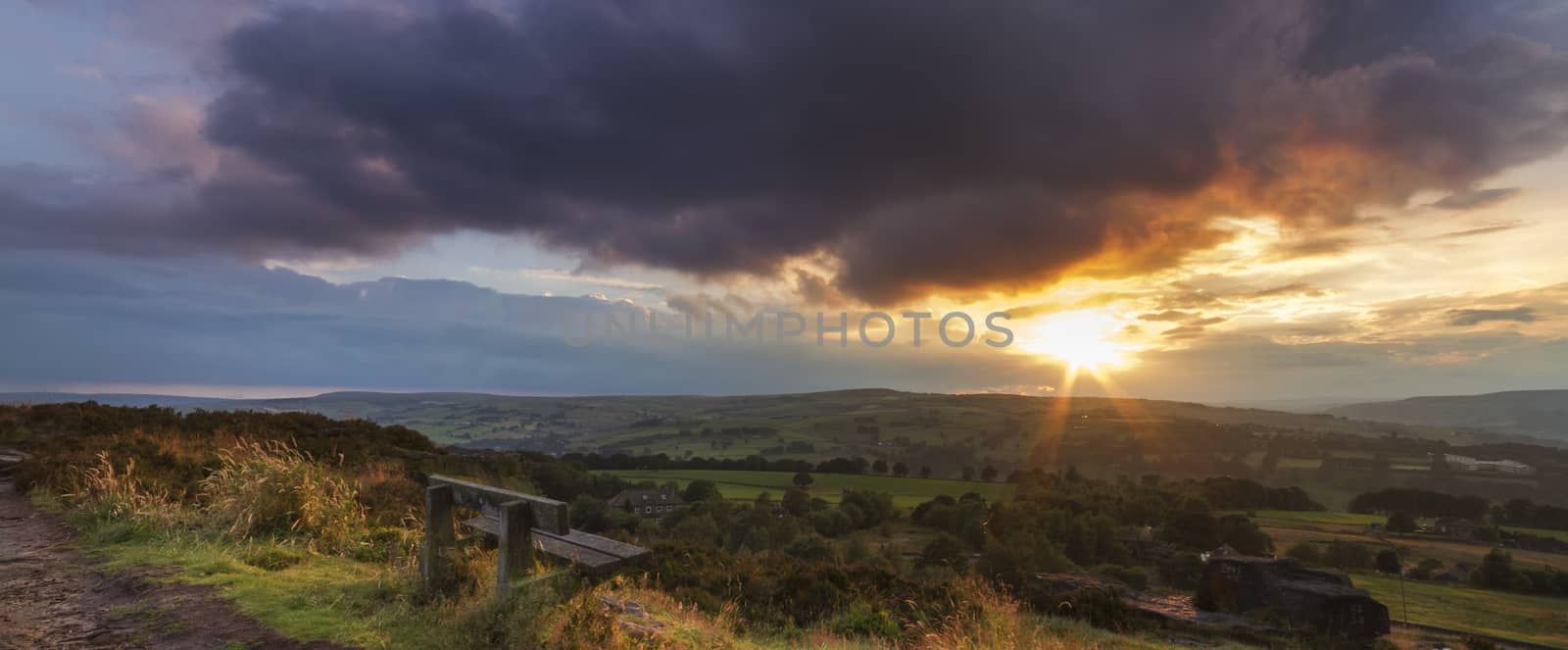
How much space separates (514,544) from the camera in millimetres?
5438

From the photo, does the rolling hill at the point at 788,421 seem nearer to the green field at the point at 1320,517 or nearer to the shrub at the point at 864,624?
the green field at the point at 1320,517

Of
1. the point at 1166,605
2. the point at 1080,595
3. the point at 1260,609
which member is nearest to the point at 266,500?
the point at 1080,595

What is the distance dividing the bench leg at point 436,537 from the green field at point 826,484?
167 ft

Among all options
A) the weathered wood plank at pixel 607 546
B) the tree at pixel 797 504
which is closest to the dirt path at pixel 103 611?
the weathered wood plank at pixel 607 546

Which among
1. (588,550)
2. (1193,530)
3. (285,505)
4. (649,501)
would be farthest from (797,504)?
(588,550)

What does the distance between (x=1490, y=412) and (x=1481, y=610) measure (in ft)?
620

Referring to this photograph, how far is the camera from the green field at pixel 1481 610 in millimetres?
31094

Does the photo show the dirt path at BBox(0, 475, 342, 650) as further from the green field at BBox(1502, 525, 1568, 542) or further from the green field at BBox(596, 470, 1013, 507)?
the green field at BBox(1502, 525, 1568, 542)

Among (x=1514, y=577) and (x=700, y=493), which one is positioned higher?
(x=700, y=493)

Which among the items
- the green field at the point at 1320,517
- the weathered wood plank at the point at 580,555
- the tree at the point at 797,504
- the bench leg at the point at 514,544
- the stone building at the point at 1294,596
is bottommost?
the green field at the point at 1320,517

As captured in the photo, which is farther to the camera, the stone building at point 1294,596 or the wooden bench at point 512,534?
the stone building at point 1294,596

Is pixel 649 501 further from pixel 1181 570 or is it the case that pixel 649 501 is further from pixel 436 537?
pixel 436 537

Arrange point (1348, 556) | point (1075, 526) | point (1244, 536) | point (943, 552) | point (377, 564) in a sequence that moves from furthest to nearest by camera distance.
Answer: point (1075, 526), point (1244, 536), point (1348, 556), point (943, 552), point (377, 564)

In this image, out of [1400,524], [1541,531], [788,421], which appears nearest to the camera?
[1541,531]
